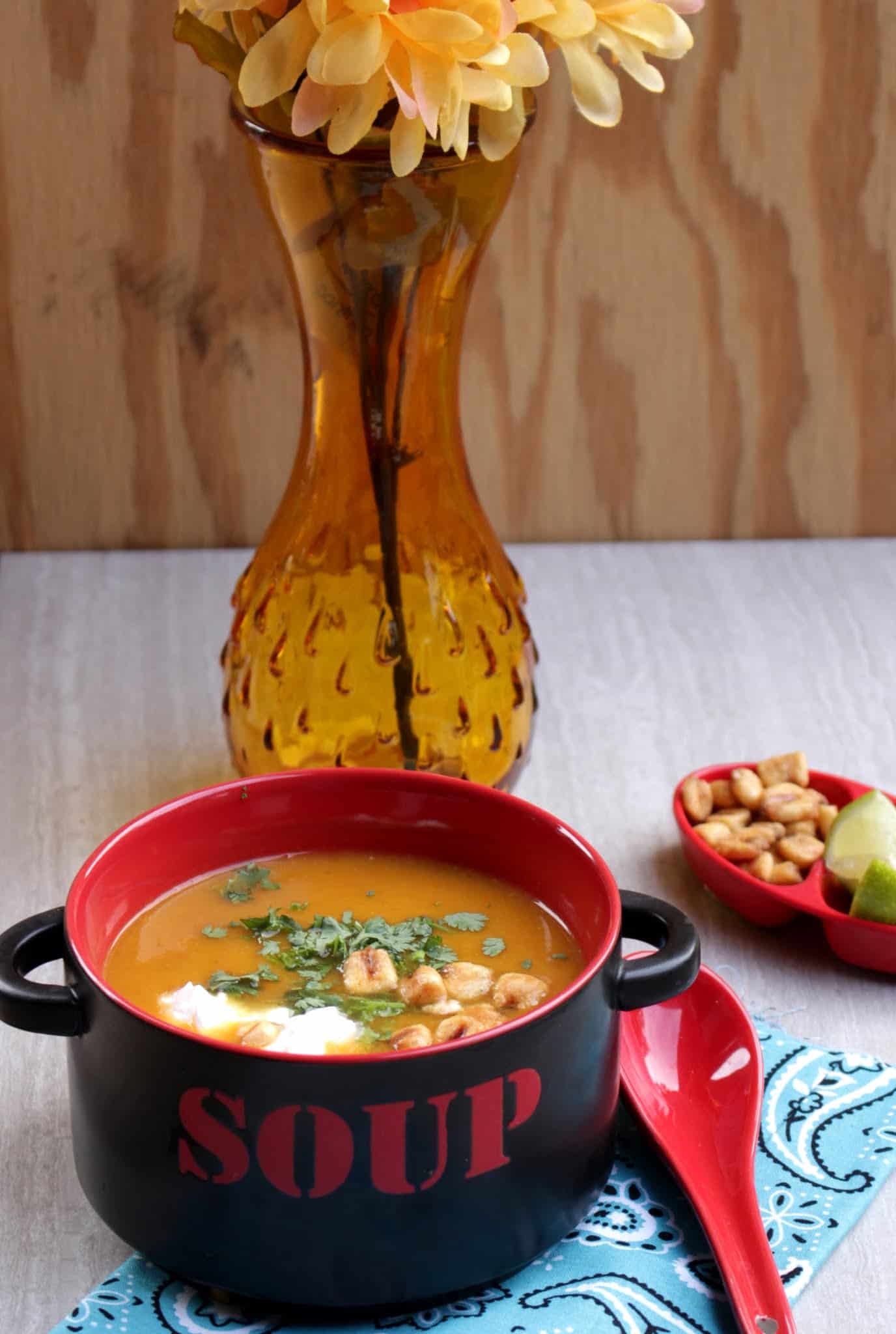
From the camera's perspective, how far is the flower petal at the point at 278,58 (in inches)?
28.1

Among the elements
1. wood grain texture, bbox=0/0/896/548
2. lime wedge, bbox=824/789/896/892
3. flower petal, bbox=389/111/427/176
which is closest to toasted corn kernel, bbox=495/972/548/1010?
lime wedge, bbox=824/789/896/892

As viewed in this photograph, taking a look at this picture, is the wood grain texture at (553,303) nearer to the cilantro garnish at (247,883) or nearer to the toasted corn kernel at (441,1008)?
the cilantro garnish at (247,883)

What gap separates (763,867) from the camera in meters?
0.88

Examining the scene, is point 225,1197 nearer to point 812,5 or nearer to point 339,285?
point 339,285

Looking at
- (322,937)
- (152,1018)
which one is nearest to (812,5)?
(322,937)

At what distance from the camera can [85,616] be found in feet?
4.04

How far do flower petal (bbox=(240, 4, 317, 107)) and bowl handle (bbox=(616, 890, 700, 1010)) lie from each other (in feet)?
1.23

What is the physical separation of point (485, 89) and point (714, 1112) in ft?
1.47

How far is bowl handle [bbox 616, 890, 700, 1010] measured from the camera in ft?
2.15

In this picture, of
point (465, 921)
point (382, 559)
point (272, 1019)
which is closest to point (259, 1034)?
point (272, 1019)

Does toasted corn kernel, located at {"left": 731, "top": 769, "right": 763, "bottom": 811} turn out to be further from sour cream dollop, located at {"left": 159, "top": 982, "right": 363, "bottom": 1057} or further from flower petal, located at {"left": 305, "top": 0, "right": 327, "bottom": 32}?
flower petal, located at {"left": 305, "top": 0, "right": 327, "bottom": 32}

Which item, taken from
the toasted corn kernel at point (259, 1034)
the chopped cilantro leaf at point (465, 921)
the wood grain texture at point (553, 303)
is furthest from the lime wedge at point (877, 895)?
the wood grain texture at point (553, 303)

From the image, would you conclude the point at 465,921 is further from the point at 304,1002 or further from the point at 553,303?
the point at 553,303

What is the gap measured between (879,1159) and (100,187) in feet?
2.90
